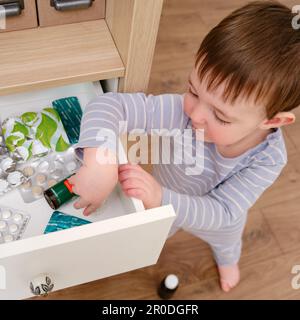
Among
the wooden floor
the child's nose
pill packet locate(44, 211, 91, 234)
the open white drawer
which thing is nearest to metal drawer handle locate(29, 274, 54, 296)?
the open white drawer

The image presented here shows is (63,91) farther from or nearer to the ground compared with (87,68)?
nearer to the ground

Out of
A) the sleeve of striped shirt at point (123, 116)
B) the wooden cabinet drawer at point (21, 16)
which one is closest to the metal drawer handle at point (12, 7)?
the wooden cabinet drawer at point (21, 16)

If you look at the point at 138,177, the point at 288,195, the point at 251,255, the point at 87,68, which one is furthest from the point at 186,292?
the point at 87,68

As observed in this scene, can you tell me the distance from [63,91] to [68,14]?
0.56 feet

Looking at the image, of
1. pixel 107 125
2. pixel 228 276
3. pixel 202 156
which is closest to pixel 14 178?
pixel 107 125

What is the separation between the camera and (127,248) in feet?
2.15

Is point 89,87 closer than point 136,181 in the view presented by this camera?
No

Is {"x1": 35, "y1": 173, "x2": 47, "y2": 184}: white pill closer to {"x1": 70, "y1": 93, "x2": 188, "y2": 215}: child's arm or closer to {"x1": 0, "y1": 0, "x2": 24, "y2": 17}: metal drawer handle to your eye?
{"x1": 70, "y1": 93, "x2": 188, "y2": 215}: child's arm

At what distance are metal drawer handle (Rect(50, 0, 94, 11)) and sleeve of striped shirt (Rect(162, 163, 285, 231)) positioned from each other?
0.36 m

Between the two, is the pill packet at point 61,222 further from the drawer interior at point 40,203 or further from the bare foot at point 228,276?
the bare foot at point 228,276

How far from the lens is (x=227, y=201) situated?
2.45ft

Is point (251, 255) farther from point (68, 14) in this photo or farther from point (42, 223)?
point (68, 14)

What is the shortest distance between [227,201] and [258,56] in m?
0.27

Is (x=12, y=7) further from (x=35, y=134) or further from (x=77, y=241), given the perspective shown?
(x=77, y=241)
